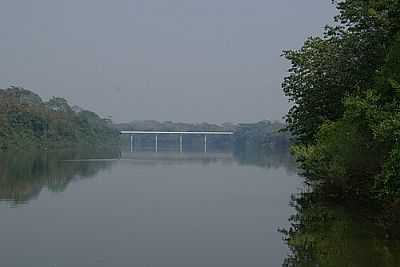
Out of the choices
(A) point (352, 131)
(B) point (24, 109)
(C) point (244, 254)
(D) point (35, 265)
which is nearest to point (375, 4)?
(A) point (352, 131)

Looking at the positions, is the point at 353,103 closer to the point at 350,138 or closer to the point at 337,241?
the point at 350,138

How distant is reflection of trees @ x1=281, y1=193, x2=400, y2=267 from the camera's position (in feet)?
37.2

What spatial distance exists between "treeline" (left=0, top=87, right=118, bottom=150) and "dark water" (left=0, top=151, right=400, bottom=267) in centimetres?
4888

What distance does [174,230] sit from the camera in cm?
1606

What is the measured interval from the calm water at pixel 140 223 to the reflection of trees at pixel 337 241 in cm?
45

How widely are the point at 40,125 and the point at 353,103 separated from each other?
7217 cm

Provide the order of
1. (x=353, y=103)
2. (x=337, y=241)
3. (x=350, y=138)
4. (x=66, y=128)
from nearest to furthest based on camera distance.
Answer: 1. (x=337, y=241)
2. (x=353, y=103)
3. (x=350, y=138)
4. (x=66, y=128)

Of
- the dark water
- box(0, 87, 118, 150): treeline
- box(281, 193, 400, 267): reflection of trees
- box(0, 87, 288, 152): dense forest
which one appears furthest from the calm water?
box(0, 87, 118, 150): treeline

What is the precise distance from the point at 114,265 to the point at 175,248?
2224 mm

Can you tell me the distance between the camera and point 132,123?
164500 millimetres

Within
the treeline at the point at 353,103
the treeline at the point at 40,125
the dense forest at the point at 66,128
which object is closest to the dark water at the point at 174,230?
the treeline at the point at 353,103

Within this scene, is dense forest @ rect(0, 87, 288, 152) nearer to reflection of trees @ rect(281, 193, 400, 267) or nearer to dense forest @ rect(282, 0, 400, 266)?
dense forest @ rect(282, 0, 400, 266)

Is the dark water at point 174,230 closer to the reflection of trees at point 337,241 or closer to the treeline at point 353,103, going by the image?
the reflection of trees at point 337,241

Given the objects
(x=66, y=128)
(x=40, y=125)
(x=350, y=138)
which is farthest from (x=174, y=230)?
(x=66, y=128)
